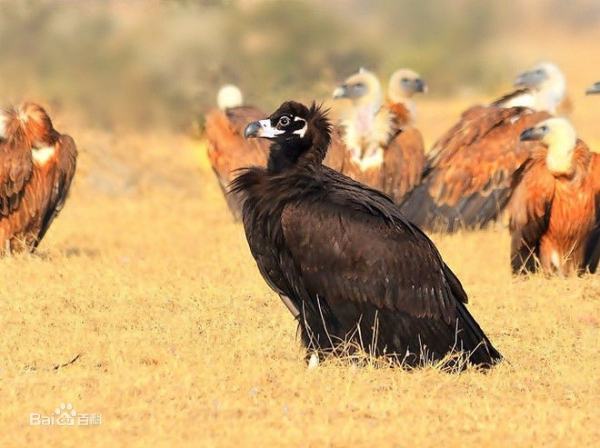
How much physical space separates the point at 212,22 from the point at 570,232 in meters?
12.2

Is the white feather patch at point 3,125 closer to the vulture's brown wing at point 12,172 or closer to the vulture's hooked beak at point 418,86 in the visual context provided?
the vulture's brown wing at point 12,172

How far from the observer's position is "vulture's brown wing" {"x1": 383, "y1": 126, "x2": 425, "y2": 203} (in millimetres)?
12820

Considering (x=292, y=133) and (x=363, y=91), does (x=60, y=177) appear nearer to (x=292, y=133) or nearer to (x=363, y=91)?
(x=363, y=91)

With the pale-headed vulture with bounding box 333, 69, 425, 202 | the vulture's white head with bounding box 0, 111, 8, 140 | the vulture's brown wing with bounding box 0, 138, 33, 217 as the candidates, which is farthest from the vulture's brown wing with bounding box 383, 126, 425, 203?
the vulture's white head with bounding box 0, 111, 8, 140

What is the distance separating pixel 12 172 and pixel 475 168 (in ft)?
13.6

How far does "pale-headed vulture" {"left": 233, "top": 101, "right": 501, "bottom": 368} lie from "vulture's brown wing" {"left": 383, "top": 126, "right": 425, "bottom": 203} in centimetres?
585

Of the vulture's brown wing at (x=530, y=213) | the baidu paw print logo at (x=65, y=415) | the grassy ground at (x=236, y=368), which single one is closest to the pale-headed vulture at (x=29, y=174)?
the grassy ground at (x=236, y=368)

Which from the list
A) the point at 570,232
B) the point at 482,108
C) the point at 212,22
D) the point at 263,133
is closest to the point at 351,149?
the point at 482,108

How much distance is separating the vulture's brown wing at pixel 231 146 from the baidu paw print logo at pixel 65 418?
7.24 meters

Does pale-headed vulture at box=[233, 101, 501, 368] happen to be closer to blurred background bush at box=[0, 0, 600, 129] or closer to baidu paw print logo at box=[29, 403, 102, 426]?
baidu paw print logo at box=[29, 403, 102, 426]

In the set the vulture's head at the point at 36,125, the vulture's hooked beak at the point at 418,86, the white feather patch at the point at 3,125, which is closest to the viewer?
the white feather patch at the point at 3,125

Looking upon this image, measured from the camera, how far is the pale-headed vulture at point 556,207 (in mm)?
10500

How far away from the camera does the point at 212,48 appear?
2180 centimetres

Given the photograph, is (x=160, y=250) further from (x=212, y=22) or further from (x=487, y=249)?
(x=212, y=22)
